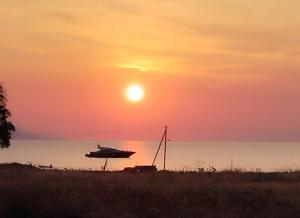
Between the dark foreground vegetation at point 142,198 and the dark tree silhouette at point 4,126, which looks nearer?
the dark foreground vegetation at point 142,198

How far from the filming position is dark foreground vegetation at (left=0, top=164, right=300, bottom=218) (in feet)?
79.2

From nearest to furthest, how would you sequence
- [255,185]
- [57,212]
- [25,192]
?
1. [57,212]
2. [25,192]
3. [255,185]

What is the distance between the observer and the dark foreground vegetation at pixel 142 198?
2412 centimetres

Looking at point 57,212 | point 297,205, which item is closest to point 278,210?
point 297,205

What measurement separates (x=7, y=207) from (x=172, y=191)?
6695mm

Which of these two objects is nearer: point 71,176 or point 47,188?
point 47,188

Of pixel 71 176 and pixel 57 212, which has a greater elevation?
pixel 71 176

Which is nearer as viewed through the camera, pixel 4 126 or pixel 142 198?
pixel 142 198

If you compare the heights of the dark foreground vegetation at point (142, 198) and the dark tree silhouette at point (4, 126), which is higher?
the dark tree silhouette at point (4, 126)

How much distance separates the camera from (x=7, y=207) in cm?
2439

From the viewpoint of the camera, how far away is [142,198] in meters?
25.6

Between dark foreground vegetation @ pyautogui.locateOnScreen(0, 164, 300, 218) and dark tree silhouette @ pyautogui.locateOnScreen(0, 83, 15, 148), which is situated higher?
dark tree silhouette @ pyautogui.locateOnScreen(0, 83, 15, 148)

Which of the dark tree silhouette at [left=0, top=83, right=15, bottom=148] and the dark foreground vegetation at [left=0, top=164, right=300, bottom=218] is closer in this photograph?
the dark foreground vegetation at [left=0, top=164, right=300, bottom=218]

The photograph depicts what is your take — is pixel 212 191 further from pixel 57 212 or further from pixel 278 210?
pixel 57 212
